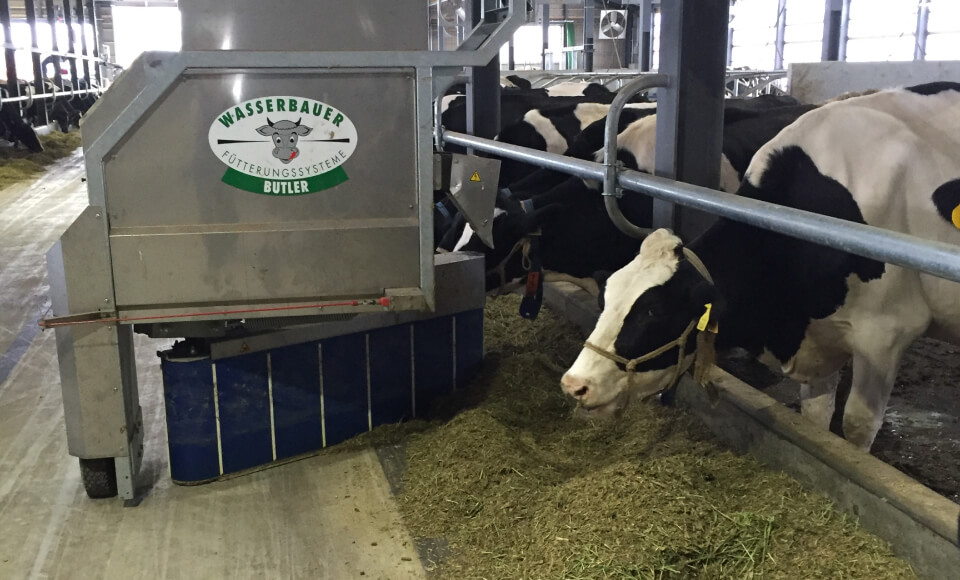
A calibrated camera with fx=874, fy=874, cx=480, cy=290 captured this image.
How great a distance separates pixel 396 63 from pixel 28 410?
101 inches

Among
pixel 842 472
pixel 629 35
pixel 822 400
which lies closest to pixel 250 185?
pixel 842 472

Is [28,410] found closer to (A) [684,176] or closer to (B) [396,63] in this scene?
(B) [396,63]

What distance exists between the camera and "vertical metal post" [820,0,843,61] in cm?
1011

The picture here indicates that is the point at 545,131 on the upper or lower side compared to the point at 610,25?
lower

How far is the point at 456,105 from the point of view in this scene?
795cm

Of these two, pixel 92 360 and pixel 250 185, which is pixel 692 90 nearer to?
pixel 250 185

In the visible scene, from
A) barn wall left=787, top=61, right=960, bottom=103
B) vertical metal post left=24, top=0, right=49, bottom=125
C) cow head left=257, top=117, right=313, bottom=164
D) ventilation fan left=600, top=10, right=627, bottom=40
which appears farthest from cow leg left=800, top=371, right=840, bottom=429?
vertical metal post left=24, top=0, right=49, bottom=125

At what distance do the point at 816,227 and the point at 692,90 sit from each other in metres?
1.37

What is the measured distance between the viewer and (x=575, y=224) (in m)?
4.61

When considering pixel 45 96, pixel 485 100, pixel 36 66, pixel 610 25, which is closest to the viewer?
pixel 485 100

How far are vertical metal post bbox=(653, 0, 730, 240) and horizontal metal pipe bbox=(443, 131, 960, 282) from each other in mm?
384

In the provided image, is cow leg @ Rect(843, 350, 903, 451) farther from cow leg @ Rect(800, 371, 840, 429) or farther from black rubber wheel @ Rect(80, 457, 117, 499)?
black rubber wheel @ Rect(80, 457, 117, 499)

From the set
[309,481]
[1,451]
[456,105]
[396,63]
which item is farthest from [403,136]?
[456,105]

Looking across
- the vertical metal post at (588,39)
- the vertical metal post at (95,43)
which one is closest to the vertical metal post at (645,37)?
the vertical metal post at (588,39)
